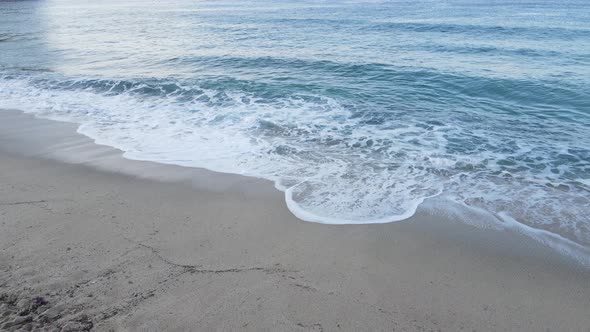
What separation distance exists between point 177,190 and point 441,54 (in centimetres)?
1480

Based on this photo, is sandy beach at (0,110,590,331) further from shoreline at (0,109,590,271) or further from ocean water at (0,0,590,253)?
ocean water at (0,0,590,253)

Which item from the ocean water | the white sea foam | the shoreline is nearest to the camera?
the shoreline

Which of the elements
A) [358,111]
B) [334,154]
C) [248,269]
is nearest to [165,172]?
[334,154]

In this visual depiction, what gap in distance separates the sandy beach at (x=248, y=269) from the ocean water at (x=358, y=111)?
0.65 meters

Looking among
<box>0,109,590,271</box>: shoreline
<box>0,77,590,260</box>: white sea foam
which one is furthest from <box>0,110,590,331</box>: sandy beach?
<box>0,77,590,260</box>: white sea foam

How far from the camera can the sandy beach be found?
3604 millimetres

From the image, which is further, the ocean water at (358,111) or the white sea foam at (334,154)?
the ocean water at (358,111)

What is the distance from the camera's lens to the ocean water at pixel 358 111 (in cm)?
610

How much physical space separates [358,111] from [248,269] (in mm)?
6972

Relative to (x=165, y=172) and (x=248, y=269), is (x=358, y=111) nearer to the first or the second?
(x=165, y=172)

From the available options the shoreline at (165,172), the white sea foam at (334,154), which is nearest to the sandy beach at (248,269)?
the shoreline at (165,172)

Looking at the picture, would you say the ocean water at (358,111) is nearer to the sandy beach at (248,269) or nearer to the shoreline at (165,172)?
the shoreline at (165,172)

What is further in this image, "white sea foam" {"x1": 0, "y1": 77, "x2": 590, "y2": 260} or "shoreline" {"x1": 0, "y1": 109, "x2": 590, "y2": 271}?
"white sea foam" {"x1": 0, "y1": 77, "x2": 590, "y2": 260}

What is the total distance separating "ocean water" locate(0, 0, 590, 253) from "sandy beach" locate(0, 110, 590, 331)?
2.14 feet
